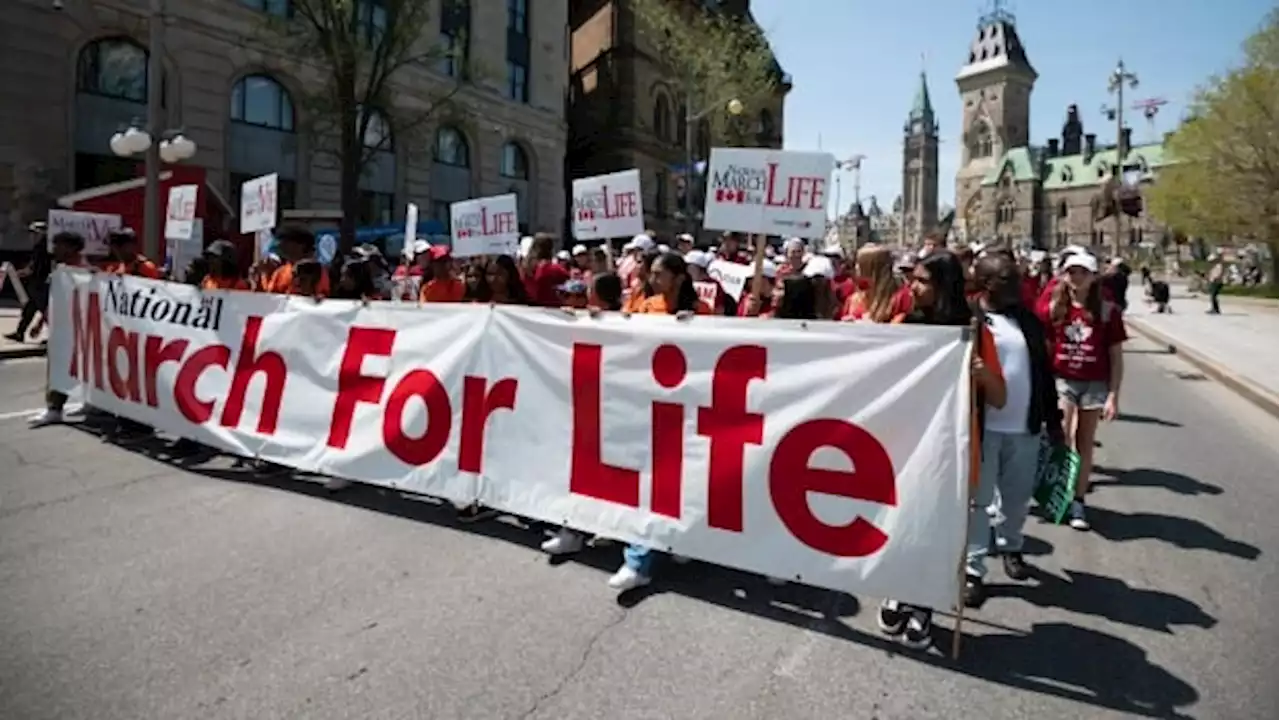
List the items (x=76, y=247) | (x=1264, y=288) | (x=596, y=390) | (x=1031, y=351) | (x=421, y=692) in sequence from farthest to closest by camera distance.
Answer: (x=1264, y=288) → (x=76, y=247) → (x=596, y=390) → (x=1031, y=351) → (x=421, y=692)

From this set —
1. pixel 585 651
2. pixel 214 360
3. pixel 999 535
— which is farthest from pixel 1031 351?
pixel 214 360

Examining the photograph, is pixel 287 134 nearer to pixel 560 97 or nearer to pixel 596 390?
pixel 560 97

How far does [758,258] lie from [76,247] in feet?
23.8

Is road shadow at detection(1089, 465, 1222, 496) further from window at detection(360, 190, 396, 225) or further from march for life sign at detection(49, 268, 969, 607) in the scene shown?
window at detection(360, 190, 396, 225)

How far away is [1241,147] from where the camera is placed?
1560 inches

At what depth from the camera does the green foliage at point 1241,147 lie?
38.6 meters

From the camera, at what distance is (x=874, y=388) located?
4000 millimetres

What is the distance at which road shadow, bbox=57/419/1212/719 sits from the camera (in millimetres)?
3492

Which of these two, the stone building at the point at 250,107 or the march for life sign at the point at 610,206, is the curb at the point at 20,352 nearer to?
the march for life sign at the point at 610,206

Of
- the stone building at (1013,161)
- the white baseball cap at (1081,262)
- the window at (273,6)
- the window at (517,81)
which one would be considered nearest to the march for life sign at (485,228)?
the white baseball cap at (1081,262)

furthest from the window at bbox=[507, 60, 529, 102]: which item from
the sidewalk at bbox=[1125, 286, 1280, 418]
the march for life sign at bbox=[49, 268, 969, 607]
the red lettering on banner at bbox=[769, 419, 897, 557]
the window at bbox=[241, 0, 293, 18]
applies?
the red lettering on banner at bbox=[769, 419, 897, 557]

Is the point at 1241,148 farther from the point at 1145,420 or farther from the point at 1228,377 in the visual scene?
the point at 1145,420

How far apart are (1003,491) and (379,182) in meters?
31.6

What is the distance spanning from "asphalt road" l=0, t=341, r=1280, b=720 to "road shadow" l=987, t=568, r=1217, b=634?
0.02 m
